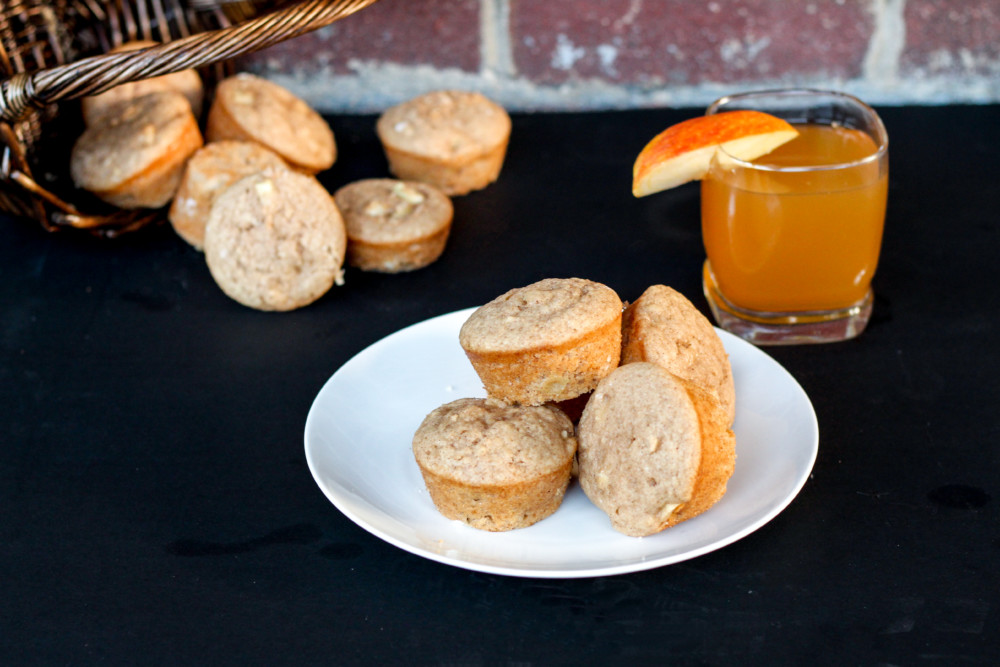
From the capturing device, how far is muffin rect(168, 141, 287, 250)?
141cm

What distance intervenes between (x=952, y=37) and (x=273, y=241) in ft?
4.37

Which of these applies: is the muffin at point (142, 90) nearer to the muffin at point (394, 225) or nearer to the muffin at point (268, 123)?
the muffin at point (268, 123)

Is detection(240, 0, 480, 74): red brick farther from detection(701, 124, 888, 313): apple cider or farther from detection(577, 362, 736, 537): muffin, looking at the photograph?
detection(577, 362, 736, 537): muffin

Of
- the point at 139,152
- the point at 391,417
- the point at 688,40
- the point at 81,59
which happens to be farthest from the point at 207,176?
the point at 688,40

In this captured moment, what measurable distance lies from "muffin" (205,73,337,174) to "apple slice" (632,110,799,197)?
26.1 inches

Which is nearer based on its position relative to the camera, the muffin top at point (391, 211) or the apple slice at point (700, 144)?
the apple slice at point (700, 144)

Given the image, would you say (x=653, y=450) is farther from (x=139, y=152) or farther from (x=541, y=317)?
(x=139, y=152)

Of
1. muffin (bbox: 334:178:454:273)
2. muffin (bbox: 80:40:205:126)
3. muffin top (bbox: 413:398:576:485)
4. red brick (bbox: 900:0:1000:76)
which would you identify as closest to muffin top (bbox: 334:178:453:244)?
muffin (bbox: 334:178:454:273)

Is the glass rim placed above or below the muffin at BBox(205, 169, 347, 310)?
above

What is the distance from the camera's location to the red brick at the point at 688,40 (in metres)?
1.81

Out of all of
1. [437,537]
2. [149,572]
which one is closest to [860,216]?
[437,537]

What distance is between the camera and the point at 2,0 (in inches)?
57.2

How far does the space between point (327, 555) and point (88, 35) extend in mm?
1204

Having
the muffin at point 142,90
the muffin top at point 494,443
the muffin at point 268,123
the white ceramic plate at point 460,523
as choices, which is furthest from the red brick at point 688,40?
the muffin top at point 494,443
